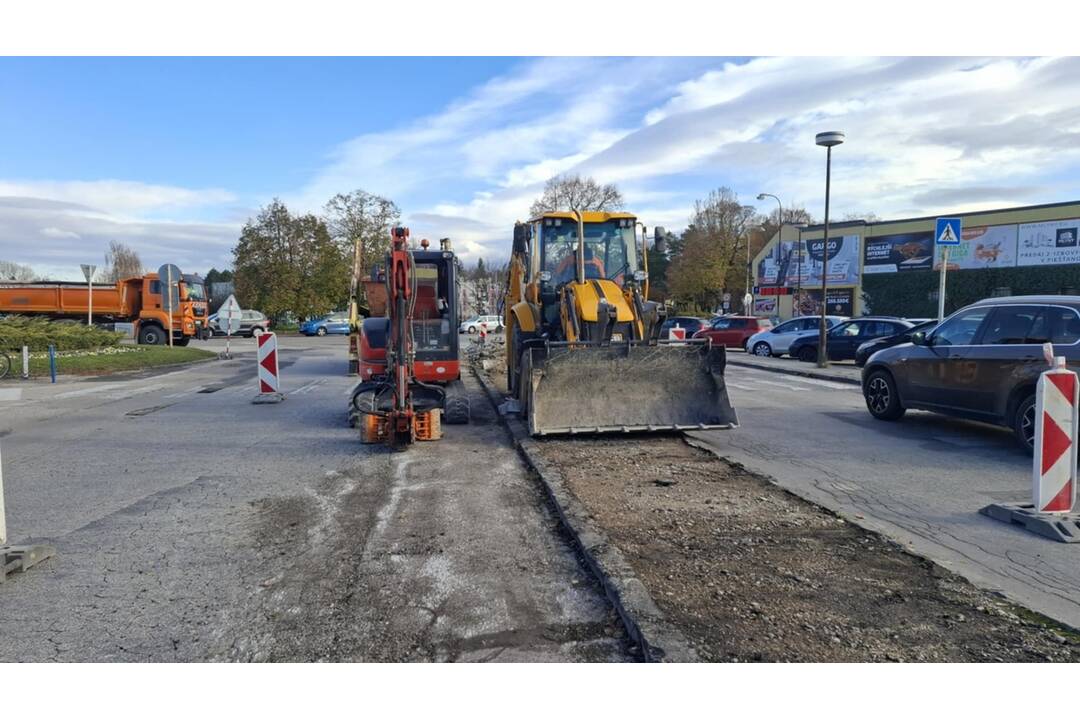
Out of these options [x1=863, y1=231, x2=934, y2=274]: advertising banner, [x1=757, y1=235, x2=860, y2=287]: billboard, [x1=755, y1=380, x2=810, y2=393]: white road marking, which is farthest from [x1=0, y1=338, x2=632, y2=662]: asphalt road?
[x1=757, y1=235, x2=860, y2=287]: billboard

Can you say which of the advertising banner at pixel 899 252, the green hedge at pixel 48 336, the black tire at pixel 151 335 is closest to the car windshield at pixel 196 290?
the black tire at pixel 151 335

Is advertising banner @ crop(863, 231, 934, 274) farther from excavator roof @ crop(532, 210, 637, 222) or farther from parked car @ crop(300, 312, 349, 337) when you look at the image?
excavator roof @ crop(532, 210, 637, 222)

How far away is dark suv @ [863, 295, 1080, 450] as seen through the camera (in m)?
8.34

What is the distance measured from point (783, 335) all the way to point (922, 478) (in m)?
20.6

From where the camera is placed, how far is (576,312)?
33.2 ft

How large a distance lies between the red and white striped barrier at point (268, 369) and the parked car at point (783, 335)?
61.5 feet

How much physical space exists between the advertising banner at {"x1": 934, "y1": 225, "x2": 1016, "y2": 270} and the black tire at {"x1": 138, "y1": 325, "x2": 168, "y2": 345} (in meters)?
40.3

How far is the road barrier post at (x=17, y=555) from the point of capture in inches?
187

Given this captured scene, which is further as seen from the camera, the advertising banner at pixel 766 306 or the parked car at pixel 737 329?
the advertising banner at pixel 766 306

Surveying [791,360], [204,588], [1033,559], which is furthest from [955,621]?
[791,360]

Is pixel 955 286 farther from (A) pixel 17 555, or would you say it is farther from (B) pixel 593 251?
(A) pixel 17 555

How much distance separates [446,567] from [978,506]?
15.6 ft

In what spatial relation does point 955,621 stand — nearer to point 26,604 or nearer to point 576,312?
point 26,604

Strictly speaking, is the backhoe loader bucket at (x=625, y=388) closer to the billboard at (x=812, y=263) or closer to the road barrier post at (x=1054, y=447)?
the road barrier post at (x=1054, y=447)
